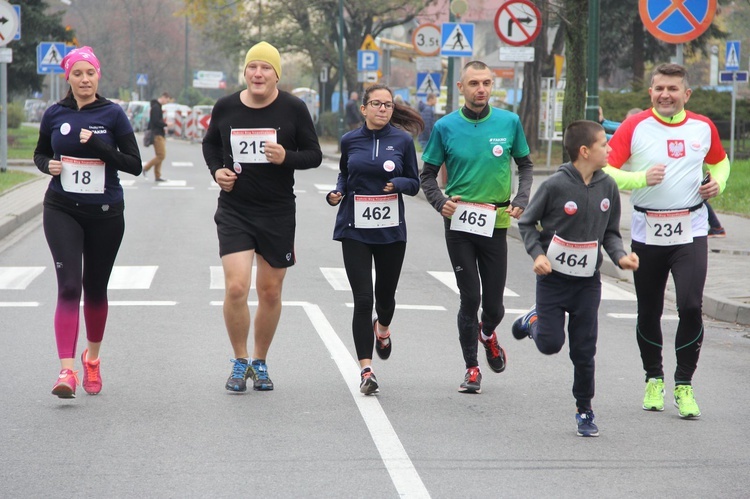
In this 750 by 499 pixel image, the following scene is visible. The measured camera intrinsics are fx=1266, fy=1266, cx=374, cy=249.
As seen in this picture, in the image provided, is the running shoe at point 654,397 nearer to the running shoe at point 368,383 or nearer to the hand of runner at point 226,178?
the running shoe at point 368,383

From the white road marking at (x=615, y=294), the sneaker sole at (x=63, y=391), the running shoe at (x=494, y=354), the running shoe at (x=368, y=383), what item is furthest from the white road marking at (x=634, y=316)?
the sneaker sole at (x=63, y=391)

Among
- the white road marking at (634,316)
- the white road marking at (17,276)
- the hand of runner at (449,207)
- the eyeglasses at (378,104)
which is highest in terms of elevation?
the eyeglasses at (378,104)

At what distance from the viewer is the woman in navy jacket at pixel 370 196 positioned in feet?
24.2

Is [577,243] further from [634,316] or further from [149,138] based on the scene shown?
[149,138]

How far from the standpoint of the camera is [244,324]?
7441 millimetres

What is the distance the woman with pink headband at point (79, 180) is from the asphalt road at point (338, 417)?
60 cm

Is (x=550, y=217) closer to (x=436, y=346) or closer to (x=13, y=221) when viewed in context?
(x=436, y=346)

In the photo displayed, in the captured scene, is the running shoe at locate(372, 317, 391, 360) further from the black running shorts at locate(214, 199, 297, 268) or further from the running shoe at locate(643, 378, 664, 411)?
the running shoe at locate(643, 378, 664, 411)

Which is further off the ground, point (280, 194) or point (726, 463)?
point (280, 194)

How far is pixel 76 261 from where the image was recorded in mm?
7152

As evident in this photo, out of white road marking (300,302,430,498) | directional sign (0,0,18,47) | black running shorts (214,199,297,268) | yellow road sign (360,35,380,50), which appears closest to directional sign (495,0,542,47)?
directional sign (0,0,18,47)

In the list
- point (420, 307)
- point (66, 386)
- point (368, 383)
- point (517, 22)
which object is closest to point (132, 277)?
point (420, 307)

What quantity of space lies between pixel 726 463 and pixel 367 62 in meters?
34.8

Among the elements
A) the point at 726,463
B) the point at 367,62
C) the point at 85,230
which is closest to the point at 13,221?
the point at 85,230
